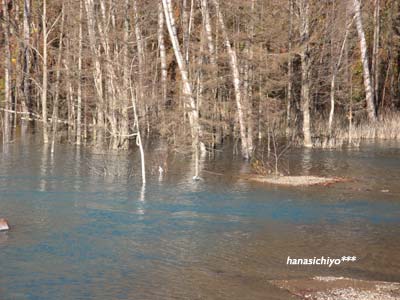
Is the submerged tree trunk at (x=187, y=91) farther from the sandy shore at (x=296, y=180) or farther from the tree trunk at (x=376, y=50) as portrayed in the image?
the tree trunk at (x=376, y=50)

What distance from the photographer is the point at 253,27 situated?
3152 cm

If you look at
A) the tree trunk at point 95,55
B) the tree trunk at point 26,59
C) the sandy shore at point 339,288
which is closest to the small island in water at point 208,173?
Answer: the sandy shore at point 339,288

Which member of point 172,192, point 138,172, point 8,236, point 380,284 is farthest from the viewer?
point 138,172

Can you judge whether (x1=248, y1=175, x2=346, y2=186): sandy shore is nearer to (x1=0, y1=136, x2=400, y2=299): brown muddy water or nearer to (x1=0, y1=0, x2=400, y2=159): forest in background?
(x1=0, y1=136, x2=400, y2=299): brown muddy water

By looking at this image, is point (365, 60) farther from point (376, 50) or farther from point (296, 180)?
point (296, 180)

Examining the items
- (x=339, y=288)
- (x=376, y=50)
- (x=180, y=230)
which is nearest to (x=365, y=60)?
(x=376, y=50)

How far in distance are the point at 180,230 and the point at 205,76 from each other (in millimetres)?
16812

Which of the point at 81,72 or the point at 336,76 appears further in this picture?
the point at 336,76

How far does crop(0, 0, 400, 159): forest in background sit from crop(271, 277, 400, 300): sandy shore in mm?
13370

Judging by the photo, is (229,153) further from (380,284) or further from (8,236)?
(380,284)

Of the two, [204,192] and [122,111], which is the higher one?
[122,111]

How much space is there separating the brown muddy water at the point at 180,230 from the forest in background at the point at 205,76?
3493 mm

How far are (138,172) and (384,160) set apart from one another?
9.84 metres

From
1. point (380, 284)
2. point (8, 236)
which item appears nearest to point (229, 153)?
point (8, 236)
